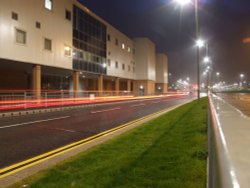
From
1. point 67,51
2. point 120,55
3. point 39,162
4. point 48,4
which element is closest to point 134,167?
point 39,162

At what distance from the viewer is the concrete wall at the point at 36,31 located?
25.5 meters

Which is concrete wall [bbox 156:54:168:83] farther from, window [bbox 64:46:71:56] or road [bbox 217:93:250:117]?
window [bbox 64:46:71:56]

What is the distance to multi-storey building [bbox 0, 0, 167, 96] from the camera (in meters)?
26.7

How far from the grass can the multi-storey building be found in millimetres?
20063

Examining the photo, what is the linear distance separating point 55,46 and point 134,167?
2869 centimetres

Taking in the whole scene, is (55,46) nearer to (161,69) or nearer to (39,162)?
(39,162)

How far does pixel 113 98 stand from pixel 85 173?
36.6 meters

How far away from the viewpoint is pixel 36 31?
29.4m

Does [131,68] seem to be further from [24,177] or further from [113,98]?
[24,177]

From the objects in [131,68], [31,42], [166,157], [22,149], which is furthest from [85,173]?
[131,68]

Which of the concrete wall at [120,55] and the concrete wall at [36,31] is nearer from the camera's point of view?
the concrete wall at [36,31]

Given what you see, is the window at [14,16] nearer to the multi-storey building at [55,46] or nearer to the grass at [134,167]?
the multi-storey building at [55,46]

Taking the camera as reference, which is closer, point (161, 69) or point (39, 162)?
point (39, 162)

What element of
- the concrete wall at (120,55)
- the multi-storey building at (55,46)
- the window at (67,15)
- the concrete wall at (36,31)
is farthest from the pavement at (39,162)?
the concrete wall at (120,55)
